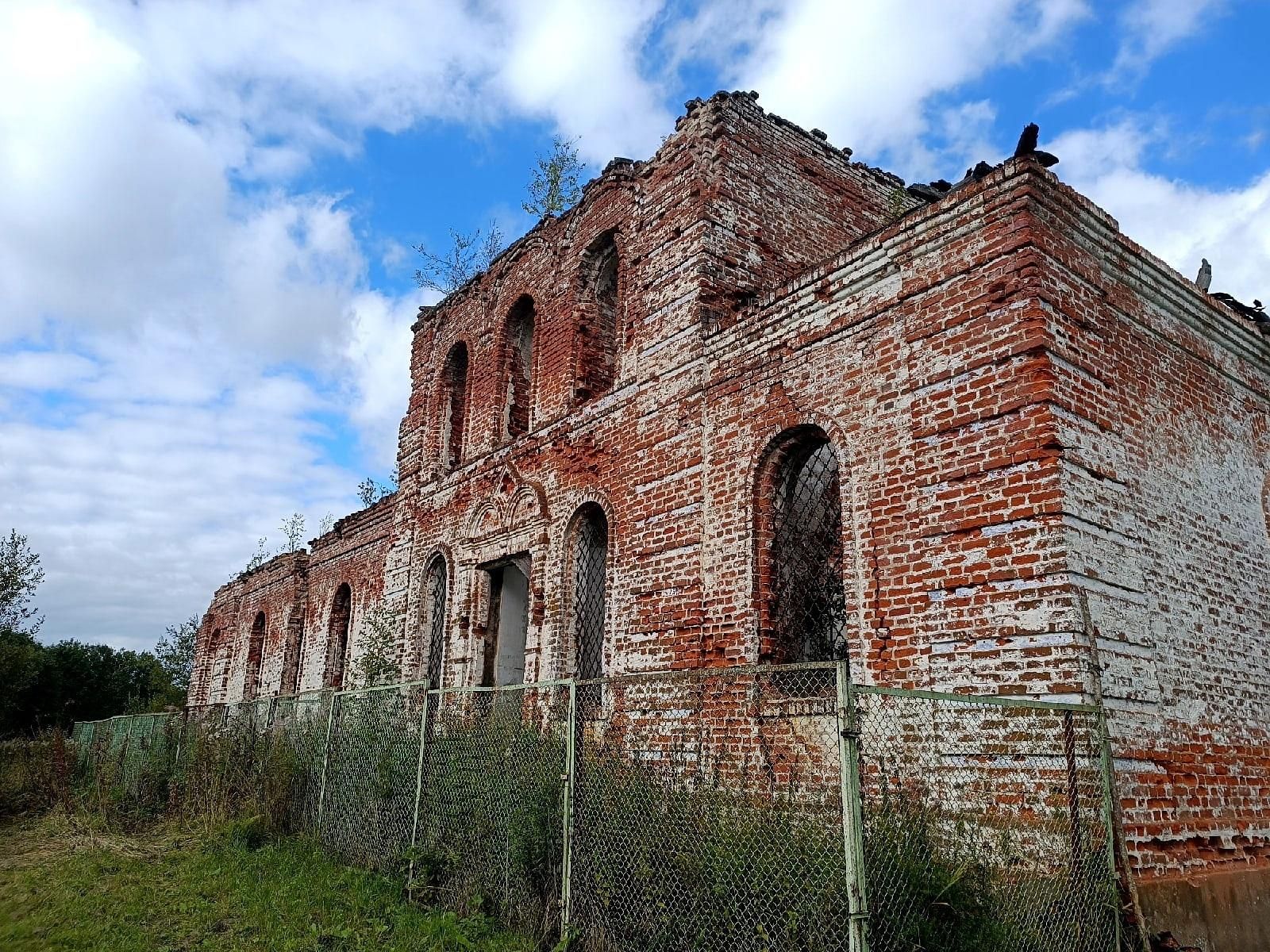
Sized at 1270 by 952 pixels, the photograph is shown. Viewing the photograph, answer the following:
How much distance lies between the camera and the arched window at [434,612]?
12773 mm

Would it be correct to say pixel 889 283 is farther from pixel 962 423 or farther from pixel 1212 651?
pixel 1212 651

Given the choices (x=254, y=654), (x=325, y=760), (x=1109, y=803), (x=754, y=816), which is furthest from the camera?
(x=254, y=654)

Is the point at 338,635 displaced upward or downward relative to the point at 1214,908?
upward

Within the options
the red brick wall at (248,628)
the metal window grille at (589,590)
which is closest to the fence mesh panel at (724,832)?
the metal window grille at (589,590)

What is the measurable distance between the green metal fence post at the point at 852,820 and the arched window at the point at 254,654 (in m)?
20.9

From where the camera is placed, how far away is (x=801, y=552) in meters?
7.57

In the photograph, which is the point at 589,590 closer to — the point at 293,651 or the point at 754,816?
the point at 754,816

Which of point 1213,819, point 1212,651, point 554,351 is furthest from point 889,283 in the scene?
point 554,351

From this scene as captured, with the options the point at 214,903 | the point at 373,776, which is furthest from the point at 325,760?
the point at 214,903

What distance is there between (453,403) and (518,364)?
77.0 inches

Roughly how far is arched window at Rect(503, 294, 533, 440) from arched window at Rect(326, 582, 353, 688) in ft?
24.9

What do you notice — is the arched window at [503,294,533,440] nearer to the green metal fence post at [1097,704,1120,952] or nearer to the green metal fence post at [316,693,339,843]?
the green metal fence post at [316,693,339,843]

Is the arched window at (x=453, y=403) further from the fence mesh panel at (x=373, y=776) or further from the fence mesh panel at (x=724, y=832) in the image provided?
the fence mesh panel at (x=724, y=832)

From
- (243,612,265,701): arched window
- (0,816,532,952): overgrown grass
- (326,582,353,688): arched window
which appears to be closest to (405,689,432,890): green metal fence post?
(0,816,532,952): overgrown grass
